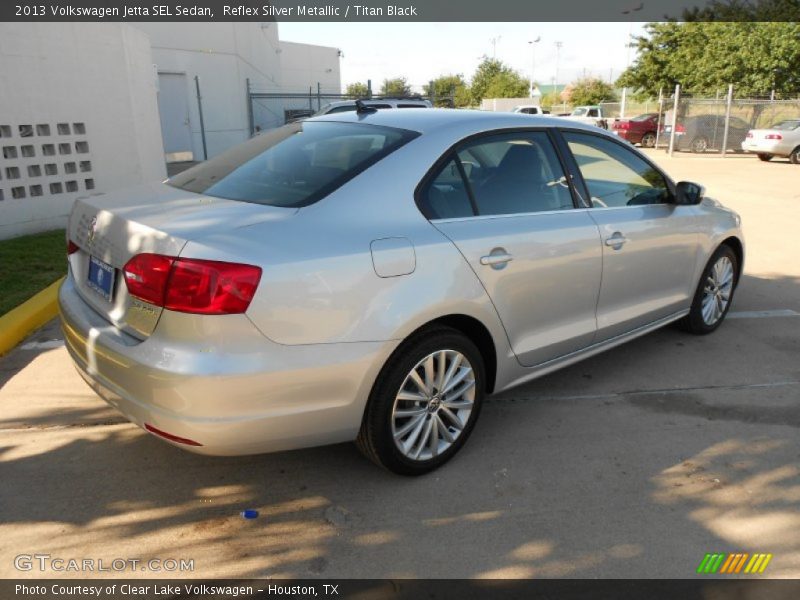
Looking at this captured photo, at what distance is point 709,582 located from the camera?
245 cm

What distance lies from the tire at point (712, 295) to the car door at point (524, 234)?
151cm

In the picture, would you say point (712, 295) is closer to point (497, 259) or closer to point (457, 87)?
point (497, 259)

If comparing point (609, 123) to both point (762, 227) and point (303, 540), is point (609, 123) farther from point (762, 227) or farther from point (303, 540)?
point (303, 540)

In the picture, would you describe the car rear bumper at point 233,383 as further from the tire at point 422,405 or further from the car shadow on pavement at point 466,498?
the car shadow on pavement at point 466,498

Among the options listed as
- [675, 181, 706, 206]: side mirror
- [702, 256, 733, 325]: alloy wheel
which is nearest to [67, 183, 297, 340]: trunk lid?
[675, 181, 706, 206]: side mirror

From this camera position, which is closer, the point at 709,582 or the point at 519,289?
the point at 709,582

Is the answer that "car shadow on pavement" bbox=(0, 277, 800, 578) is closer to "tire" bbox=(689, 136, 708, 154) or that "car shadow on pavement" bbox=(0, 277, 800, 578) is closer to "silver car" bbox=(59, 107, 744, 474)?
"silver car" bbox=(59, 107, 744, 474)

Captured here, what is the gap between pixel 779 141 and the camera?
20.4 meters

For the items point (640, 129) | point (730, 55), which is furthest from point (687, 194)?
point (730, 55)

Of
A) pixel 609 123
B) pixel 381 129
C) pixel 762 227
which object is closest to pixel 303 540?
pixel 381 129

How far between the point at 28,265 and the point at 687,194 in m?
6.04

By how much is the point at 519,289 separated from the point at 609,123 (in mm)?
29402

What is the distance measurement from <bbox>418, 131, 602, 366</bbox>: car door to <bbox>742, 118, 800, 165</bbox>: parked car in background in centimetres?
2077

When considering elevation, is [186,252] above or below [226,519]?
above
